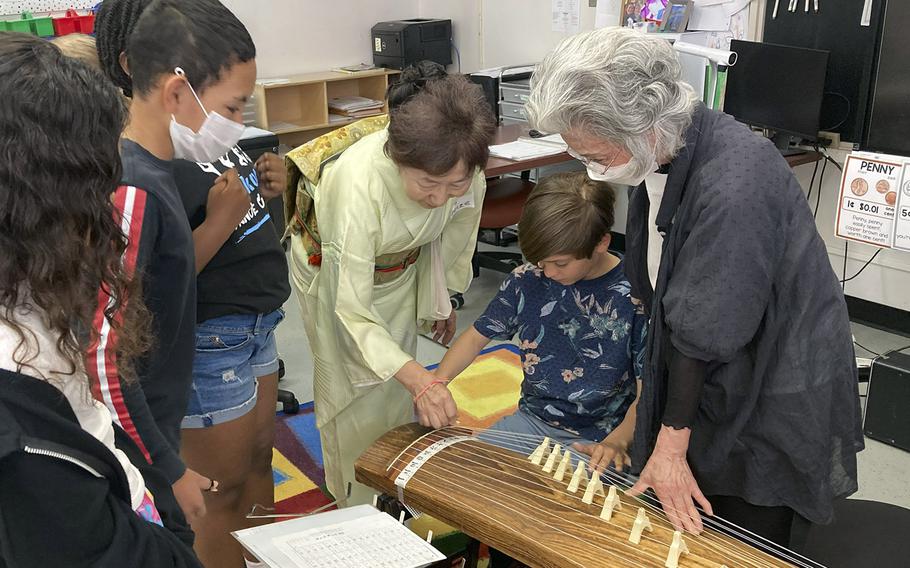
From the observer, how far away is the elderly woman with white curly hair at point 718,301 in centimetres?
117

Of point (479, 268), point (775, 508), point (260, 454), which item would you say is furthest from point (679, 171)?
point (479, 268)

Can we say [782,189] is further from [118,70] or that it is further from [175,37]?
[118,70]

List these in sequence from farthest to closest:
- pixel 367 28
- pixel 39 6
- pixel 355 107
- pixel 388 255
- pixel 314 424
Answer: pixel 367 28, pixel 355 107, pixel 39 6, pixel 314 424, pixel 388 255

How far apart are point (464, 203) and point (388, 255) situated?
0.74 ft

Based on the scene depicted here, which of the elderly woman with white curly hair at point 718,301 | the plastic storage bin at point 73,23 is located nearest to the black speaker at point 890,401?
the elderly woman with white curly hair at point 718,301

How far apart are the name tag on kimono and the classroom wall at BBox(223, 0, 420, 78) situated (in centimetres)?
356

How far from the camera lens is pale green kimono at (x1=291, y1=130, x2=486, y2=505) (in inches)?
65.0

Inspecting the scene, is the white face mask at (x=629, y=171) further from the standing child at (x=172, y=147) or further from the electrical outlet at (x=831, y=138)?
the electrical outlet at (x=831, y=138)

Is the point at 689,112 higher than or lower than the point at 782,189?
higher

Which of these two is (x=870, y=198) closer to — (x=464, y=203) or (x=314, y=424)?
(x=464, y=203)

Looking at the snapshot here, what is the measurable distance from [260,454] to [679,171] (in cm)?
108

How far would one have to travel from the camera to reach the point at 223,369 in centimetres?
154

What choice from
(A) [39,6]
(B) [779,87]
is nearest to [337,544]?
(B) [779,87]

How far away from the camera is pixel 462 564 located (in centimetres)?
147
